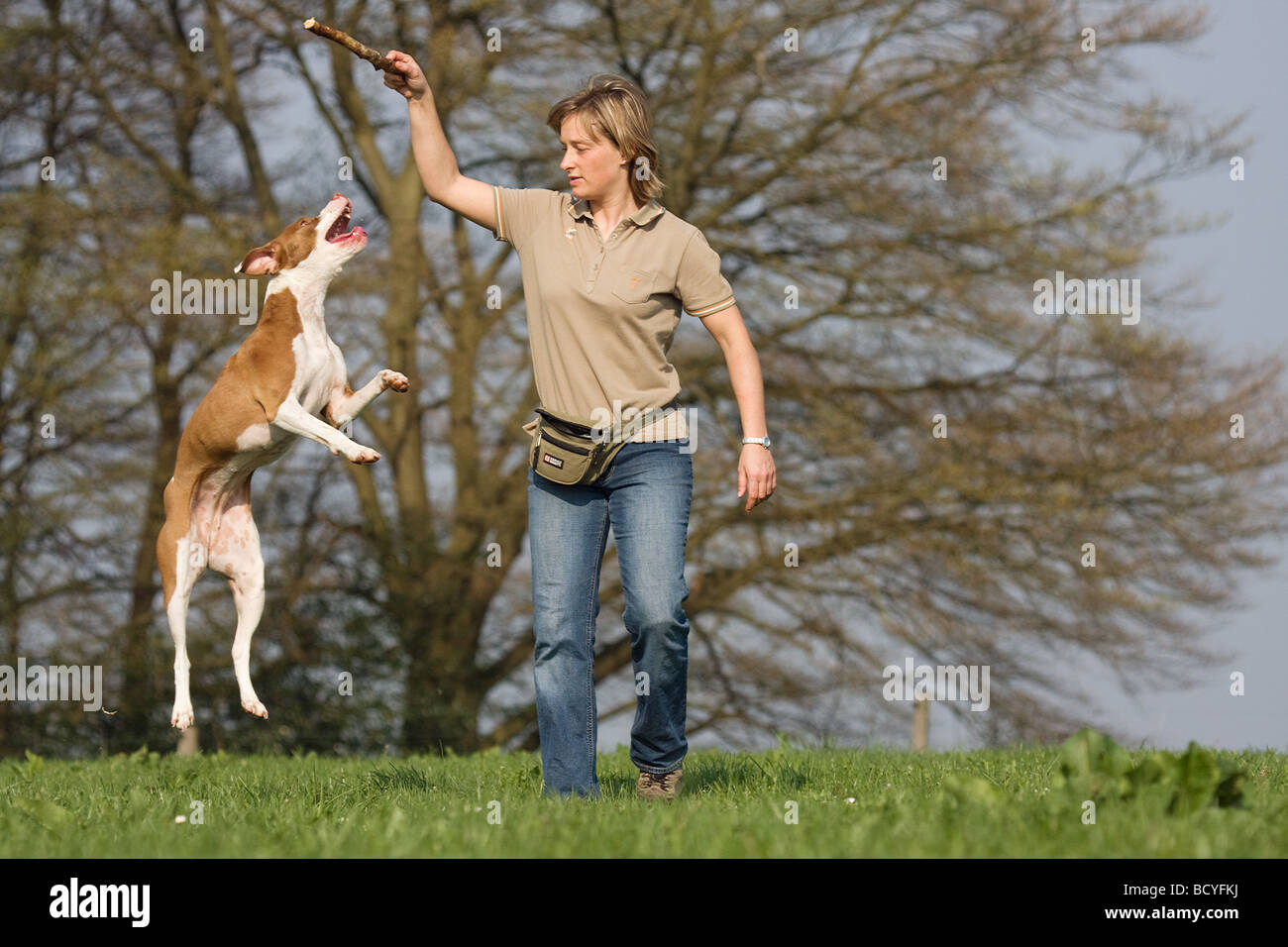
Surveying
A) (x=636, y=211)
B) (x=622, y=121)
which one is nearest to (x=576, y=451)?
(x=636, y=211)

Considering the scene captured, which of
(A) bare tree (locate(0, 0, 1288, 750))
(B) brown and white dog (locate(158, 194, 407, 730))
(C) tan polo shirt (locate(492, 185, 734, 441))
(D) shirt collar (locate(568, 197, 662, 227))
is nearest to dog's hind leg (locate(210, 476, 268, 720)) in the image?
(B) brown and white dog (locate(158, 194, 407, 730))

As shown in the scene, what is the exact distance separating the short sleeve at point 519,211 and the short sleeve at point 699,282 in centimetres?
51

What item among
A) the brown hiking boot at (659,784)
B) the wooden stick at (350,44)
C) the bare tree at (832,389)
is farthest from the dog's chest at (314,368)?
the bare tree at (832,389)

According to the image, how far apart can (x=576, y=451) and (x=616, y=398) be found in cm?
22

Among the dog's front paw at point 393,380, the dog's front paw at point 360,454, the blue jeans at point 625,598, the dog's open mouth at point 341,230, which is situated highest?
the dog's open mouth at point 341,230

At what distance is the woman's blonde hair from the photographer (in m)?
4.48

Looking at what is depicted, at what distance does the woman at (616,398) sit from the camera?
175 inches

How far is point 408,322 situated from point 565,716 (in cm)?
881

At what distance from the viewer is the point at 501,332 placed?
13.0 m

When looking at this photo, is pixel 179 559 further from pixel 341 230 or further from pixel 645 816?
pixel 645 816

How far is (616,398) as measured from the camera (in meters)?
4.43

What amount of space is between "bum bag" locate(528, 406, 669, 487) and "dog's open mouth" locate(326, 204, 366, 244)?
0.93 metres

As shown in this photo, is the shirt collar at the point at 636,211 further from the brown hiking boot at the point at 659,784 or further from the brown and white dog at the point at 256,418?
the brown hiking boot at the point at 659,784
